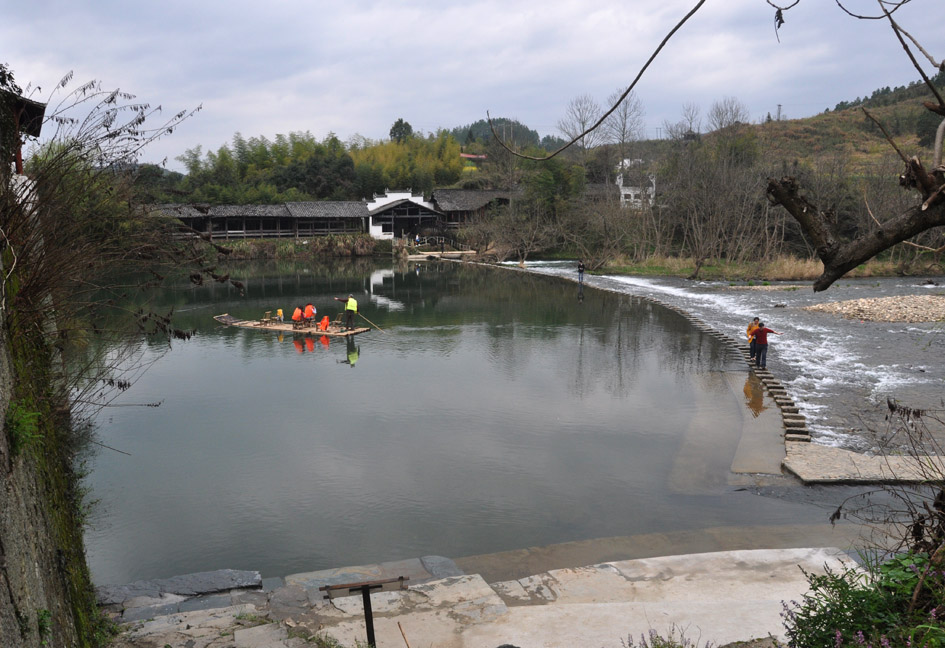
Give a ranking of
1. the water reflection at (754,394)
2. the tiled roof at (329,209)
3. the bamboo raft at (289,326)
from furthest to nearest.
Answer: the tiled roof at (329,209) → the bamboo raft at (289,326) → the water reflection at (754,394)

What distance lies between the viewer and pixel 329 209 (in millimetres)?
54531

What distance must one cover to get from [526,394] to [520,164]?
4777cm

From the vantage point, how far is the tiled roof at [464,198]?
186 feet

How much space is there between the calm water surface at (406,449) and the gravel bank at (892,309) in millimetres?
7273

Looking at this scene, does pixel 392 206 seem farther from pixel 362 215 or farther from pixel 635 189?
pixel 635 189

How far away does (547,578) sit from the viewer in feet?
24.9

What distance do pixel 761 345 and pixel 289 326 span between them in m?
15.3

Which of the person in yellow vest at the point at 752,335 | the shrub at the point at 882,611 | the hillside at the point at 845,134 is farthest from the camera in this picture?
the hillside at the point at 845,134

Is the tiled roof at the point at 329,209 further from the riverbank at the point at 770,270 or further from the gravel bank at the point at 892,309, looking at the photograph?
the gravel bank at the point at 892,309

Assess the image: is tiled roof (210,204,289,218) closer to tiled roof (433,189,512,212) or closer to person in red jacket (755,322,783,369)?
tiled roof (433,189,512,212)

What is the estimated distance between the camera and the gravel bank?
2345 cm

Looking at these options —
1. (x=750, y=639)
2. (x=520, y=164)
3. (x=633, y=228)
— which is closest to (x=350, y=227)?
(x=520, y=164)

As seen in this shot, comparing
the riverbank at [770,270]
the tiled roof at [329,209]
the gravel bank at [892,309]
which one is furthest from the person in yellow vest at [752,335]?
the tiled roof at [329,209]

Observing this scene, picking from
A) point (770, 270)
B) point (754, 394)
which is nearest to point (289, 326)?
point (754, 394)
